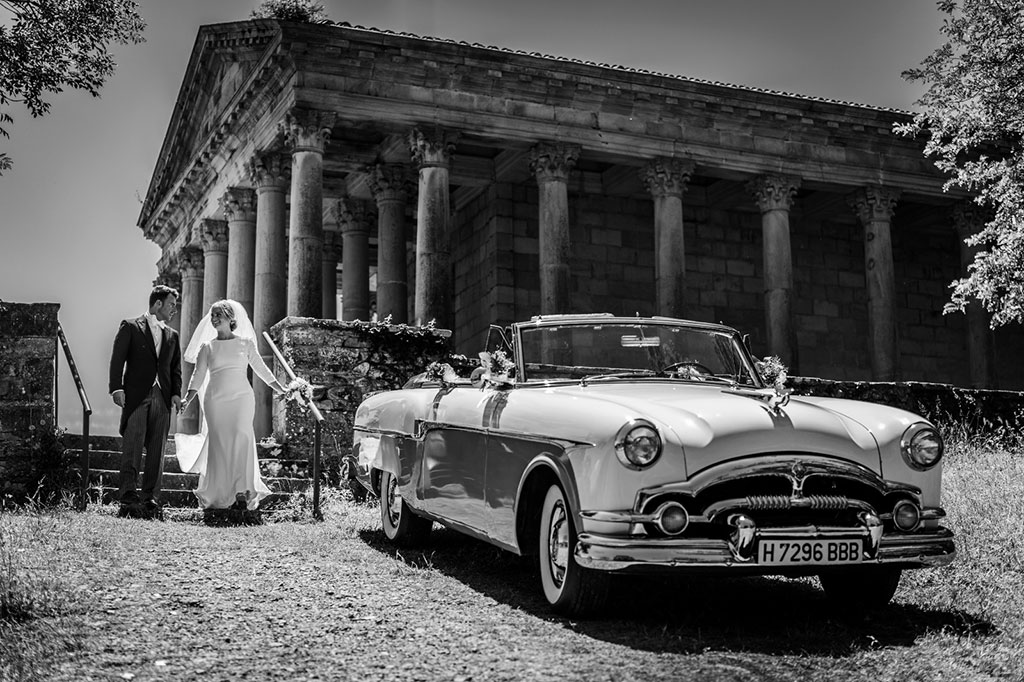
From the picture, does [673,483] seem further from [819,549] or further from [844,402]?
[844,402]

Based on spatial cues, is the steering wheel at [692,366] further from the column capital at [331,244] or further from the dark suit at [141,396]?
the column capital at [331,244]

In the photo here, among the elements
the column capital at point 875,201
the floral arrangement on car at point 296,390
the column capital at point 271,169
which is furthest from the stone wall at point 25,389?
the column capital at point 875,201

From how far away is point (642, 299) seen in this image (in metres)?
25.6

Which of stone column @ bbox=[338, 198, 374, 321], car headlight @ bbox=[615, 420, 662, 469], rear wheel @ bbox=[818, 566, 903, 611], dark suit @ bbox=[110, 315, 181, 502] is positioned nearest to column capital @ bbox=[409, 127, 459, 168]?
stone column @ bbox=[338, 198, 374, 321]

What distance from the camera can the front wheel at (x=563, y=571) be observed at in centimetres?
512

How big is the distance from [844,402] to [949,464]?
5124mm

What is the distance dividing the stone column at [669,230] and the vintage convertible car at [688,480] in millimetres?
14577

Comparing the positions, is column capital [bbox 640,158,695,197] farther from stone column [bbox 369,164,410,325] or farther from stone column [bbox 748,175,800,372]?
stone column [bbox 369,164,410,325]

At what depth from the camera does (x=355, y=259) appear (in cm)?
2439

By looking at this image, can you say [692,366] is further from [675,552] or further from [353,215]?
[353,215]

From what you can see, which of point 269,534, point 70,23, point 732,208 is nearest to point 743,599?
point 269,534

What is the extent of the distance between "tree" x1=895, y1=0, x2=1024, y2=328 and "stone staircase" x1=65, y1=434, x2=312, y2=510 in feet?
35.2

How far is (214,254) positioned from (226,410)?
57.7 ft

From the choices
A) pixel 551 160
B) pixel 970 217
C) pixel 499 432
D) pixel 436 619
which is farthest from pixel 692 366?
pixel 970 217
